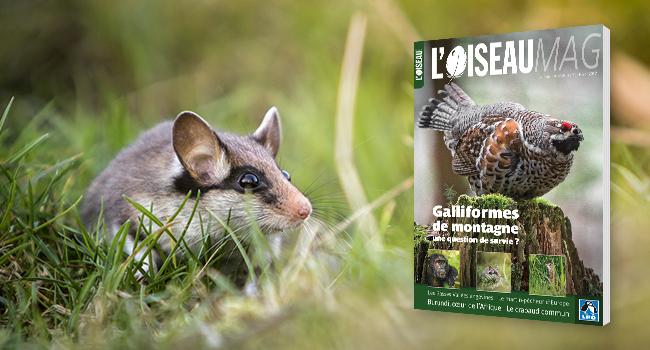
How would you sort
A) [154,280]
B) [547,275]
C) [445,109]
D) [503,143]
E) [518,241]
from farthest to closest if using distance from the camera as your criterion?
[445,109], [503,143], [518,241], [547,275], [154,280]

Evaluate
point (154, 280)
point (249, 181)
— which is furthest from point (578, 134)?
point (154, 280)

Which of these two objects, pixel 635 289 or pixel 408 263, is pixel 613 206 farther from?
pixel 408 263

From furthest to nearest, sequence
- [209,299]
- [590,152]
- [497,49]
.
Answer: [497,49] < [590,152] < [209,299]

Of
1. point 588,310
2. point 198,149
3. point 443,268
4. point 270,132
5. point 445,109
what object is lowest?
point 588,310

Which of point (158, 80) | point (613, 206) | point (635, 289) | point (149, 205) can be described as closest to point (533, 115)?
point (613, 206)

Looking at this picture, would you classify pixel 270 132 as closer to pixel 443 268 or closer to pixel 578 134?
pixel 443 268

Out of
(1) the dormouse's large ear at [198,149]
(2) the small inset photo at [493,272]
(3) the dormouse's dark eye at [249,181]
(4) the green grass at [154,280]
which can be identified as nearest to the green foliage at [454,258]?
(2) the small inset photo at [493,272]

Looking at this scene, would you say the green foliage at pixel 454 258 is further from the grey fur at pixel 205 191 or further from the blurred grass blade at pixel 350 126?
the grey fur at pixel 205 191
